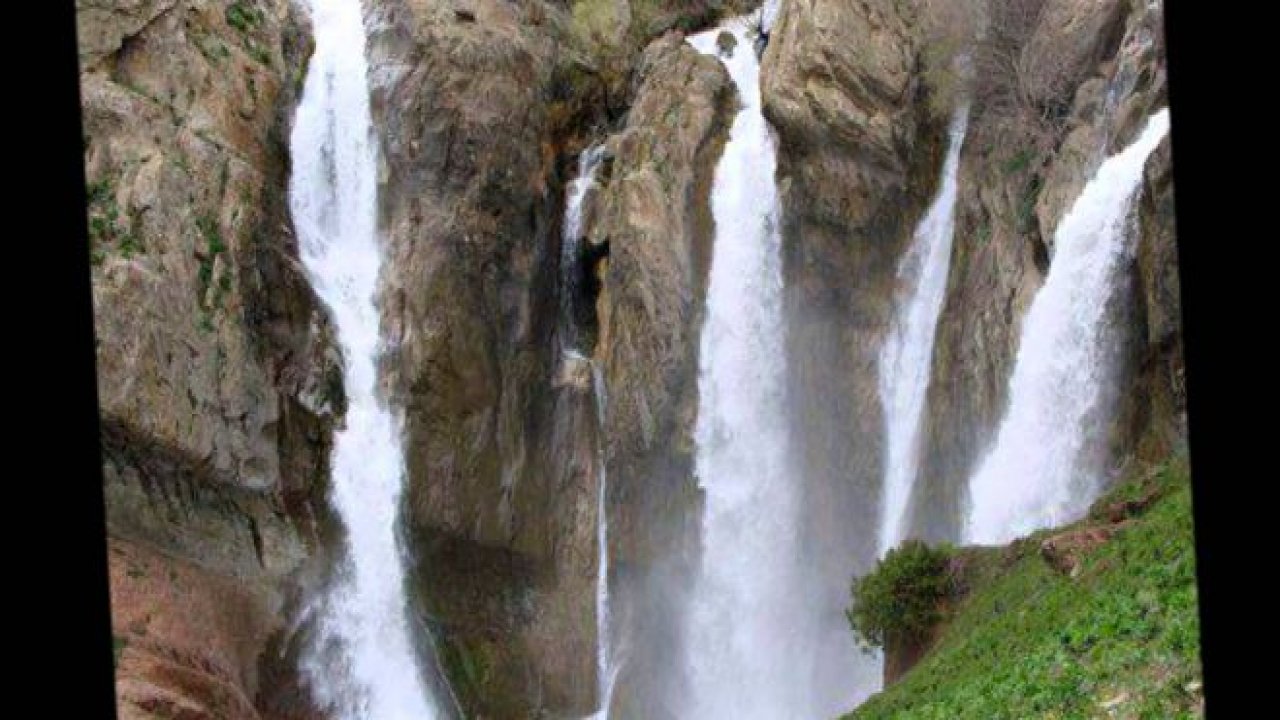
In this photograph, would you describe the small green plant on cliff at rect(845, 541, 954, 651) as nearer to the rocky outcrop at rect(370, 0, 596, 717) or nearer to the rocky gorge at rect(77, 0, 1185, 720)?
the rocky gorge at rect(77, 0, 1185, 720)

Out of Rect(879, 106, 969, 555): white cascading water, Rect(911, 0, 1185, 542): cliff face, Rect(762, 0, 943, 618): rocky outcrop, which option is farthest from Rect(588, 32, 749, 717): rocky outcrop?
Rect(911, 0, 1185, 542): cliff face

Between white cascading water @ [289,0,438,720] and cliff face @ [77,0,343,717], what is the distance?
0.65 m

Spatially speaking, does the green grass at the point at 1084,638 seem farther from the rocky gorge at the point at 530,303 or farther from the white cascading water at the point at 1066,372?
the rocky gorge at the point at 530,303

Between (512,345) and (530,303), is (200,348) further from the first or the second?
(530,303)

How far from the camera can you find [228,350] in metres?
29.2

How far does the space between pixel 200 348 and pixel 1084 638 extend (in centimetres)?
2030

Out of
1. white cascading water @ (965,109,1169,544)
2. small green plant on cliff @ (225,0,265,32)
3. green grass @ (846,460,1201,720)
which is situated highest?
small green plant on cliff @ (225,0,265,32)

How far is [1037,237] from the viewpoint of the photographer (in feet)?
91.1

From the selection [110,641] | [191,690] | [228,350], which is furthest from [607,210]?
[110,641]

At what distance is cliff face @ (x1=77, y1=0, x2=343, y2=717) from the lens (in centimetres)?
2670

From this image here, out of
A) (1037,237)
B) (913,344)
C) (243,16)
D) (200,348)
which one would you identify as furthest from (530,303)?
(1037,237)

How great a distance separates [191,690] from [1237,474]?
82.7ft

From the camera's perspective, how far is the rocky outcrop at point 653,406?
109ft

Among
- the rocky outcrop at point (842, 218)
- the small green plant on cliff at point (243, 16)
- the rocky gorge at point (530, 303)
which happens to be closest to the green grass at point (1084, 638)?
the rocky gorge at point (530, 303)
